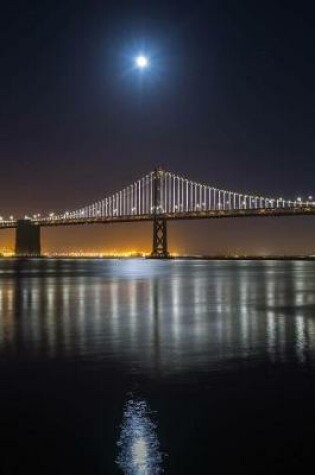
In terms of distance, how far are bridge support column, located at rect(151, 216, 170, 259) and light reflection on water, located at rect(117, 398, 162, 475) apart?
84.2 meters

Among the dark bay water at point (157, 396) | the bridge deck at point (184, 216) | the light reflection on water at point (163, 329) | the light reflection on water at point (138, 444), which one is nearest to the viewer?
the light reflection on water at point (138, 444)

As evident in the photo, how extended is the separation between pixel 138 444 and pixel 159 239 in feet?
296

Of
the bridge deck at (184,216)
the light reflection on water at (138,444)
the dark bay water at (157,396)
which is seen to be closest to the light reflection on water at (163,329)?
the dark bay water at (157,396)

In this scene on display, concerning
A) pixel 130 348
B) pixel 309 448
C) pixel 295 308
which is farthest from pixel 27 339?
pixel 295 308

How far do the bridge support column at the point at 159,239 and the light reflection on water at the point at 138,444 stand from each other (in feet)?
276

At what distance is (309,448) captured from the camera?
16.7ft

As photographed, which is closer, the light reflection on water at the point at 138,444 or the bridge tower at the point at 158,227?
the light reflection on water at the point at 138,444

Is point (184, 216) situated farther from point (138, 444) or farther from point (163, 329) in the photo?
point (138, 444)

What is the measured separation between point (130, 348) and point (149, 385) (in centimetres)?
305

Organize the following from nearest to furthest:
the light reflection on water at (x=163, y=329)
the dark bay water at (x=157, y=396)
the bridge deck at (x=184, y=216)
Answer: the dark bay water at (x=157, y=396) < the light reflection on water at (x=163, y=329) < the bridge deck at (x=184, y=216)

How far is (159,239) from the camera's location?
9525 centimetres

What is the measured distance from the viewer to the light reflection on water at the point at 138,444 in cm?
471

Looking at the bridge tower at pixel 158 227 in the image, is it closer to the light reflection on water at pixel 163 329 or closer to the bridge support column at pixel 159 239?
the bridge support column at pixel 159 239

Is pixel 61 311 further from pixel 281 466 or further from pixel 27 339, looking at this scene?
pixel 281 466
